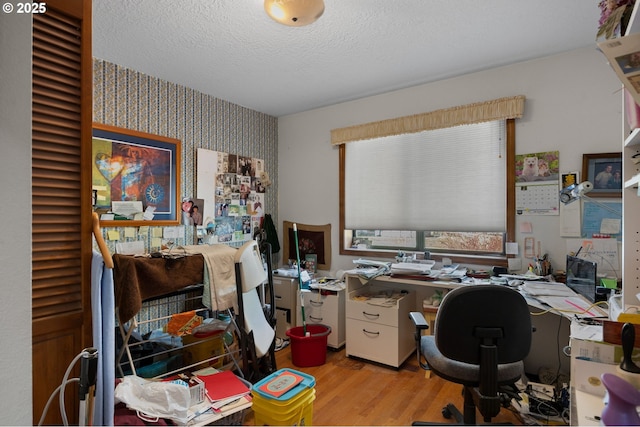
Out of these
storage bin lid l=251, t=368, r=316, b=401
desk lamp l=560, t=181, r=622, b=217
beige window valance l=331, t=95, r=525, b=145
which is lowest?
storage bin lid l=251, t=368, r=316, b=401

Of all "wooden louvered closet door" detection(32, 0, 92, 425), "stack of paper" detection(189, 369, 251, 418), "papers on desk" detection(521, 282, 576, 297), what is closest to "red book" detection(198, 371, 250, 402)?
"stack of paper" detection(189, 369, 251, 418)

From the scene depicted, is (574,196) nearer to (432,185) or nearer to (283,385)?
(432,185)

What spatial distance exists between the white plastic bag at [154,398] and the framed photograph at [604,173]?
303 centimetres

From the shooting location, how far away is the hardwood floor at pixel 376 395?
2.03m

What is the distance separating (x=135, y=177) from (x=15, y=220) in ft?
6.98

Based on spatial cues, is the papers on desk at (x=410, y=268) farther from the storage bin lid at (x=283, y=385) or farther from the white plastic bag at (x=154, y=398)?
the white plastic bag at (x=154, y=398)

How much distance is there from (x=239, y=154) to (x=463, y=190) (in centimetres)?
236

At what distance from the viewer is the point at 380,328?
274 cm

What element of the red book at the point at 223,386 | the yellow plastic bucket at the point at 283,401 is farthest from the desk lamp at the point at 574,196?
the red book at the point at 223,386

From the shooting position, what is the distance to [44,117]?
1.27 meters

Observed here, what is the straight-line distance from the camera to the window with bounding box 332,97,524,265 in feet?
8.92

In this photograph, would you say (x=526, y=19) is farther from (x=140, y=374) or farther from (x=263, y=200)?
(x=140, y=374)

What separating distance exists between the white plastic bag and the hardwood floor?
55 cm

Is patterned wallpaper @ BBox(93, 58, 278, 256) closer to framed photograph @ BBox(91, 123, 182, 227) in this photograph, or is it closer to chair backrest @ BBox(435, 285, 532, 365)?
framed photograph @ BBox(91, 123, 182, 227)
